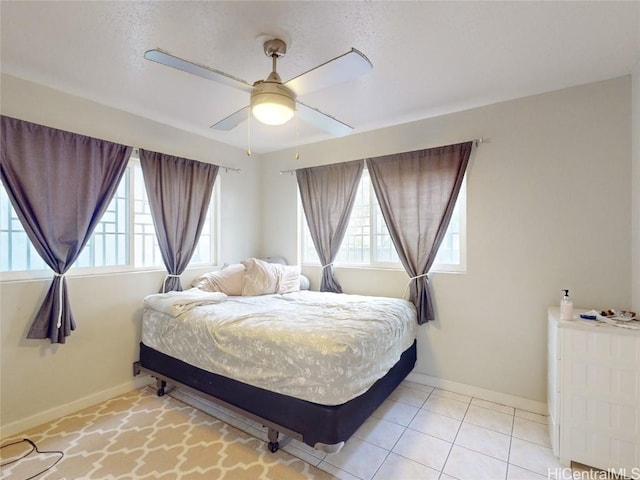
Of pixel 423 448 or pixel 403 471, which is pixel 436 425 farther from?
pixel 403 471

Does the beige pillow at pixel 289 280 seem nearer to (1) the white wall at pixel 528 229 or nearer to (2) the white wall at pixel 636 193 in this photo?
(1) the white wall at pixel 528 229

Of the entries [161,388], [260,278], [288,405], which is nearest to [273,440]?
[288,405]

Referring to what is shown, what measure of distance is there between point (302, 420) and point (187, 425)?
1.06 m

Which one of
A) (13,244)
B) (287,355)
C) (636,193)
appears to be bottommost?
(287,355)

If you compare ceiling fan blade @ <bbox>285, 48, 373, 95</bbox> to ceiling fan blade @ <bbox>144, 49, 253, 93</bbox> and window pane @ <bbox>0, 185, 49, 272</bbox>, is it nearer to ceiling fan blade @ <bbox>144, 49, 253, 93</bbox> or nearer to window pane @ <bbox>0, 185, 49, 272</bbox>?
ceiling fan blade @ <bbox>144, 49, 253, 93</bbox>

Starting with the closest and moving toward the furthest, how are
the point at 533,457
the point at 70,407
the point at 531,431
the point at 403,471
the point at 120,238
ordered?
the point at 403,471 → the point at 533,457 → the point at 531,431 → the point at 70,407 → the point at 120,238

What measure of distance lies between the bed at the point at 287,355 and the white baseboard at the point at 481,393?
284mm

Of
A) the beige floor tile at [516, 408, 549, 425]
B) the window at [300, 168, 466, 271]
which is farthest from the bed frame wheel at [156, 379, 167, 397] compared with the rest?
the beige floor tile at [516, 408, 549, 425]

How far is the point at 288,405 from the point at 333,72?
77.3 inches

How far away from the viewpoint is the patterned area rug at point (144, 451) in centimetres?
181

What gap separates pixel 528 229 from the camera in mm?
2518

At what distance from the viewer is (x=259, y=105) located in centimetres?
175

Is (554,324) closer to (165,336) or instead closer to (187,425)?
(187,425)

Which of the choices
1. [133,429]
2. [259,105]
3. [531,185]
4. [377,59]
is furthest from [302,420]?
[531,185]
